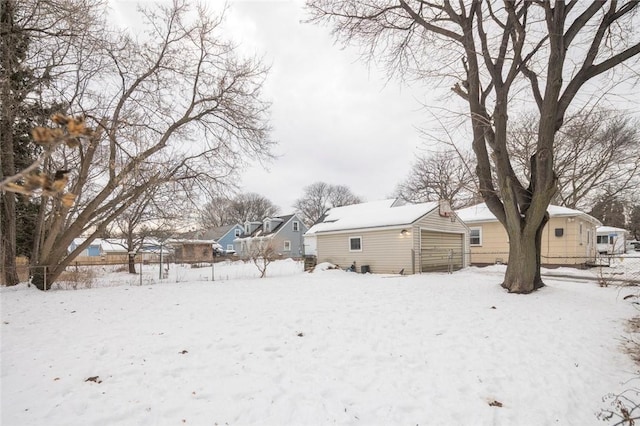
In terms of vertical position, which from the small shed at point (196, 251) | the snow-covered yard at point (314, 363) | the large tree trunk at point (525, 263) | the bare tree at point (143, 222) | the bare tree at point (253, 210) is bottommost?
the small shed at point (196, 251)

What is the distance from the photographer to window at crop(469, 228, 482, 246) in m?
18.6

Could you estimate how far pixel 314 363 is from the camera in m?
3.98

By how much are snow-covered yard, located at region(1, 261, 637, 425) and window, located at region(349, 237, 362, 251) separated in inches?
356

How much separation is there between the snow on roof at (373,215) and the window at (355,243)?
2.19 feet

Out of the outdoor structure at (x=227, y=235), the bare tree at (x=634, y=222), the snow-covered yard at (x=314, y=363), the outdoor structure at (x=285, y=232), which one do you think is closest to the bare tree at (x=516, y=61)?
the snow-covered yard at (x=314, y=363)

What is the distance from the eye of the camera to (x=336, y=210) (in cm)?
2180

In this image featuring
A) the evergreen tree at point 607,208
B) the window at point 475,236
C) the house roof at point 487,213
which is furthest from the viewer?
the evergreen tree at point 607,208

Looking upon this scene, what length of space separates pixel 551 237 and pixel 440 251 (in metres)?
5.86

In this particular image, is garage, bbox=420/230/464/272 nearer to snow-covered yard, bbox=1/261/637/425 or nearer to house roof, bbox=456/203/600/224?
house roof, bbox=456/203/600/224

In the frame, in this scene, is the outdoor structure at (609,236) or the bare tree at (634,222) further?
the bare tree at (634,222)

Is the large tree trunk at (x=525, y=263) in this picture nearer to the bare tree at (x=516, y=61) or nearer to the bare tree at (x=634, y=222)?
the bare tree at (x=516, y=61)

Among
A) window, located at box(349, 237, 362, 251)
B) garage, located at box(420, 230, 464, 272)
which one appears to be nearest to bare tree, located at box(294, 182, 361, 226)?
garage, located at box(420, 230, 464, 272)

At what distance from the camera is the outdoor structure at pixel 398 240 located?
14.4m

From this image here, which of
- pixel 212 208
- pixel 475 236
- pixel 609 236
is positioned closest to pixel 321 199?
pixel 475 236
